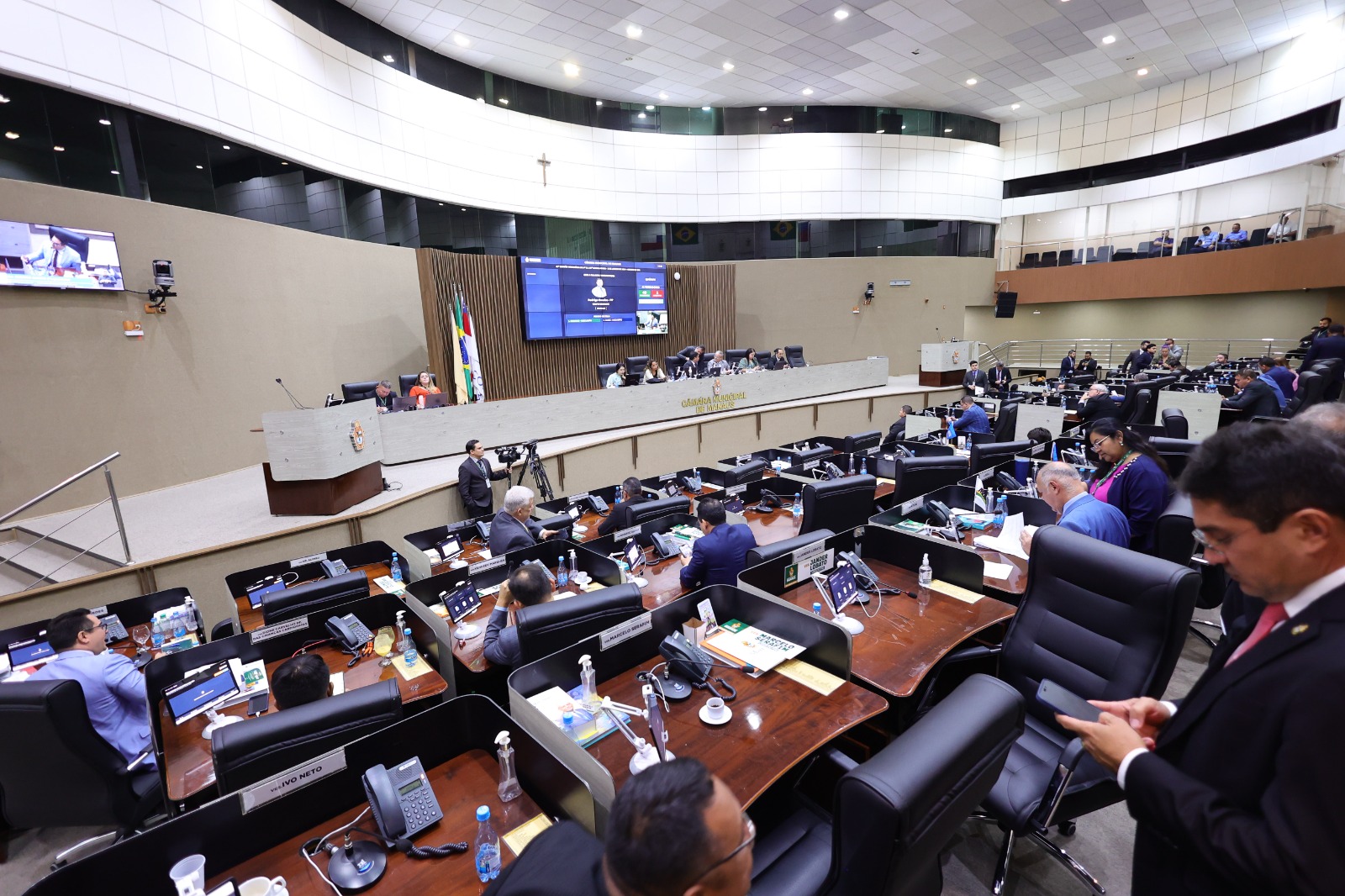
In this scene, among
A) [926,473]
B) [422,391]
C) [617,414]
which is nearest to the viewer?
[926,473]

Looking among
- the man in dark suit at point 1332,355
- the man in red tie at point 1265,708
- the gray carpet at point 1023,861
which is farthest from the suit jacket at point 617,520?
the man in dark suit at point 1332,355

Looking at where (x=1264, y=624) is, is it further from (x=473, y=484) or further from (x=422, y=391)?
(x=422, y=391)

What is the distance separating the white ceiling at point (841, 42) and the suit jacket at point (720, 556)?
974 centimetres

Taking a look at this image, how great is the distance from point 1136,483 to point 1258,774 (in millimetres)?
2903

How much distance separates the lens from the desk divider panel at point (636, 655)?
6.24ft

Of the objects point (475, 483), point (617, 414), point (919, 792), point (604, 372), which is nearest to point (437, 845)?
point (919, 792)

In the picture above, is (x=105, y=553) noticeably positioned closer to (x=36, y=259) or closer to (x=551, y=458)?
(x=36, y=259)

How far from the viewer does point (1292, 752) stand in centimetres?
99

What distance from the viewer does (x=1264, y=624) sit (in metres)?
1.21

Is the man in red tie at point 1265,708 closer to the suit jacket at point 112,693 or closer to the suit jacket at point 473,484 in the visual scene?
the suit jacket at point 112,693

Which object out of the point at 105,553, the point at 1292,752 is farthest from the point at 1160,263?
the point at 105,553

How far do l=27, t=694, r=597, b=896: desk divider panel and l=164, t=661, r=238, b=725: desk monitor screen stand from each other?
43.4 inches

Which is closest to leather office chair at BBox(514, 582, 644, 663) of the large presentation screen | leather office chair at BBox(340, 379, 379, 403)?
leather office chair at BBox(340, 379, 379, 403)

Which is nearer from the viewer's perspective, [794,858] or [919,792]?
[919,792]
